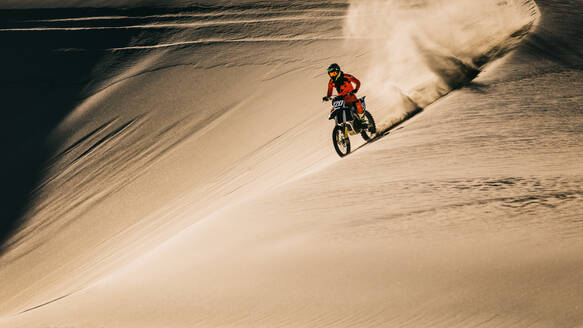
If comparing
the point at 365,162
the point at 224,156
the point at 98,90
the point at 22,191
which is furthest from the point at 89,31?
the point at 365,162

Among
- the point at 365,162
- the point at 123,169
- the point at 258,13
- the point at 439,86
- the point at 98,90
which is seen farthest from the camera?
the point at 258,13

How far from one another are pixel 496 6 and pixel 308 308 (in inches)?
372

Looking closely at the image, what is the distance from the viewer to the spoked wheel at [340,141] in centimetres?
813

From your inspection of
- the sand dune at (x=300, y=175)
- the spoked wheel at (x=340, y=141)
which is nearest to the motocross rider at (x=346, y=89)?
the spoked wheel at (x=340, y=141)

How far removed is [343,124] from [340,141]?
0.25 m

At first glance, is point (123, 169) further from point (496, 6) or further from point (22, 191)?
point (496, 6)

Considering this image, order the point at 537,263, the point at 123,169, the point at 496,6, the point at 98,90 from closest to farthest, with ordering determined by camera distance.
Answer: the point at 537,263, the point at 496,6, the point at 123,169, the point at 98,90

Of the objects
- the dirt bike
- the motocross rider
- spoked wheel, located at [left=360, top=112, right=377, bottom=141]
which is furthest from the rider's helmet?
spoked wheel, located at [left=360, top=112, right=377, bottom=141]

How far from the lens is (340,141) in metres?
8.23

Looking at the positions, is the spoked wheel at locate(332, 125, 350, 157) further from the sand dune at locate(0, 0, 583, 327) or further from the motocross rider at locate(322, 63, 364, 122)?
the motocross rider at locate(322, 63, 364, 122)

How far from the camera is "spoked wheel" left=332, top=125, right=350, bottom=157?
813 cm

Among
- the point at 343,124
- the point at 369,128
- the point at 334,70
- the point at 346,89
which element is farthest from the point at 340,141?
the point at 334,70

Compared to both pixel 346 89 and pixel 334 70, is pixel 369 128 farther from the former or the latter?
pixel 334 70

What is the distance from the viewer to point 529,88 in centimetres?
764
